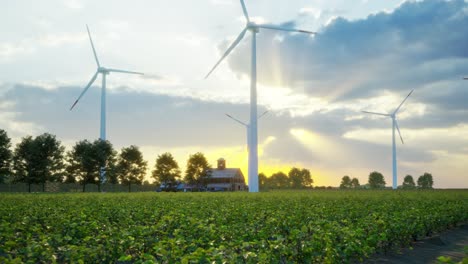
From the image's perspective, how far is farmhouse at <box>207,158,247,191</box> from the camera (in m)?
152

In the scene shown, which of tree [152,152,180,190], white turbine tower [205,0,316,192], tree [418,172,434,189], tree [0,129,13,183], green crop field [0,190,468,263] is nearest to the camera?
green crop field [0,190,468,263]

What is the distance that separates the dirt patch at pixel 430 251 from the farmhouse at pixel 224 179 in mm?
125627

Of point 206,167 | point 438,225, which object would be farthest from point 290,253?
point 206,167

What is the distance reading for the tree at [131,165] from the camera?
117125 mm

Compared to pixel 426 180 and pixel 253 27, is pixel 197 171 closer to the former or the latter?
pixel 253 27

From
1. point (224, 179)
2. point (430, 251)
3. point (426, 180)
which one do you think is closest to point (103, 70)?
point (224, 179)

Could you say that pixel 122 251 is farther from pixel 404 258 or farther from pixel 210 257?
pixel 404 258

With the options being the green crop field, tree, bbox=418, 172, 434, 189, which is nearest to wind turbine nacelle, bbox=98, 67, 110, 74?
the green crop field

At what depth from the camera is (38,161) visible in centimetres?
9025

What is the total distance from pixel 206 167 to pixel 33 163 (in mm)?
60585

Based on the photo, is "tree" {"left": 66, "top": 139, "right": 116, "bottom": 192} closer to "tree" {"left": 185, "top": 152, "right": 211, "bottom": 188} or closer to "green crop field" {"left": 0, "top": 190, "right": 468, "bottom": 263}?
"tree" {"left": 185, "top": 152, "right": 211, "bottom": 188}

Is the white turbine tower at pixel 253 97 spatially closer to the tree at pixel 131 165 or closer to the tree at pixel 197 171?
the tree at pixel 131 165

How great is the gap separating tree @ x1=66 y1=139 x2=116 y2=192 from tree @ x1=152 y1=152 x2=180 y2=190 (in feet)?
116

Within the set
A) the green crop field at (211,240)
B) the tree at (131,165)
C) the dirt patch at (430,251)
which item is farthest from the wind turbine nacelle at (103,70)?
the dirt patch at (430,251)
